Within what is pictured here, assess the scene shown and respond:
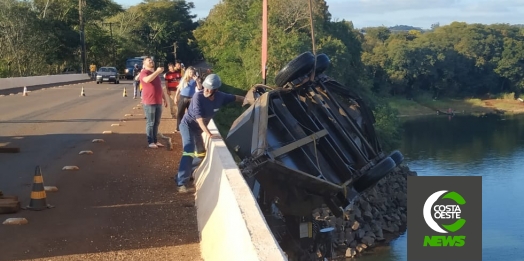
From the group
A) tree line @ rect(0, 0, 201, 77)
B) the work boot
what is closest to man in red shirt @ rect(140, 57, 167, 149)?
the work boot

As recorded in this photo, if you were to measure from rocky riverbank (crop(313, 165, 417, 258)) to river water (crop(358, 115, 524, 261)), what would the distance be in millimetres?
869

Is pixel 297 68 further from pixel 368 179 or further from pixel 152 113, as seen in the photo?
pixel 152 113

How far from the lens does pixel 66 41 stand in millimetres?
66750

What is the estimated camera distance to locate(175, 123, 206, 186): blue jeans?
9922 mm

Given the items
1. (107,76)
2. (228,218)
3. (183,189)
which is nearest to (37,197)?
(183,189)

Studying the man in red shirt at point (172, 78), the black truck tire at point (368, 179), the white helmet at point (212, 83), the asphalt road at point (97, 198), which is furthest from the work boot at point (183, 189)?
the man in red shirt at point (172, 78)

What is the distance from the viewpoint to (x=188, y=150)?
32.5ft

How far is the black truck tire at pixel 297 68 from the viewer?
11992 mm

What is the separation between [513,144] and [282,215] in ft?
196

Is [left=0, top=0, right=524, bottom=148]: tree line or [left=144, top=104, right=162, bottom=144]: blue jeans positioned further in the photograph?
[left=0, top=0, right=524, bottom=148]: tree line

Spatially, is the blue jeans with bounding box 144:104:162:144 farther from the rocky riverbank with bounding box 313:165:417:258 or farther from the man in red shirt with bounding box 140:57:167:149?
the rocky riverbank with bounding box 313:165:417:258

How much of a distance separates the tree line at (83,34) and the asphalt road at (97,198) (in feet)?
124

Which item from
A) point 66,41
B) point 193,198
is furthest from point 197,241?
point 66,41

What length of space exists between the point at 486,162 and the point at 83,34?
115 feet
